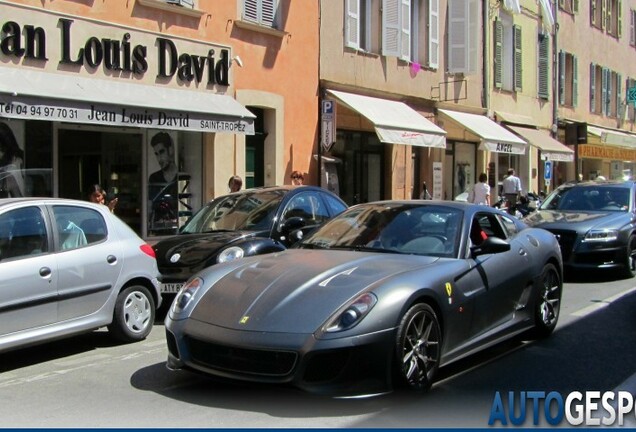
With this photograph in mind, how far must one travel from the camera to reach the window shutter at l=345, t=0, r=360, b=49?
17625 millimetres

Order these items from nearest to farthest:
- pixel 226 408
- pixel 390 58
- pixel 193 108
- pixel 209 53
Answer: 1. pixel 226 408
2. pixel 193 108
3. pixel 209 53
4. pixel 390 58

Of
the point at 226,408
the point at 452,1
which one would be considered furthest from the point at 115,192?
the point at 452,1

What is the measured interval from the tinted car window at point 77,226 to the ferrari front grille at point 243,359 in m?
2.33

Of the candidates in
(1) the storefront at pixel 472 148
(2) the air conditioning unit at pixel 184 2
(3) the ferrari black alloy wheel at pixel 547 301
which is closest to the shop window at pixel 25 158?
(2) the air conditioning unit at pixel 184 2

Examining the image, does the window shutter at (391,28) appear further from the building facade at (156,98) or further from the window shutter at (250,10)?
the window shutter at (250,10)

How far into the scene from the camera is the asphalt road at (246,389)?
4.67m

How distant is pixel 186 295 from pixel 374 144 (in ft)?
47.7

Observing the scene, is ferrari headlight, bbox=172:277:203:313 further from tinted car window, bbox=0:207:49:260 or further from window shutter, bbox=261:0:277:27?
window shutter, bbox=261:0:277:27

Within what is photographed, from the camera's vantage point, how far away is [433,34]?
816 inches

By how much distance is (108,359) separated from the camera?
21.4ft

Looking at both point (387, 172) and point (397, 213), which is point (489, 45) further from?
point (397, 213)

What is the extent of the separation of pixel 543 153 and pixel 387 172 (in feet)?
24.6

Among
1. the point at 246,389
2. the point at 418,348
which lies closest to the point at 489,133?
the point at 418,348

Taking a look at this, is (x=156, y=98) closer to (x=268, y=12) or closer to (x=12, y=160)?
(x=12, y=160)
